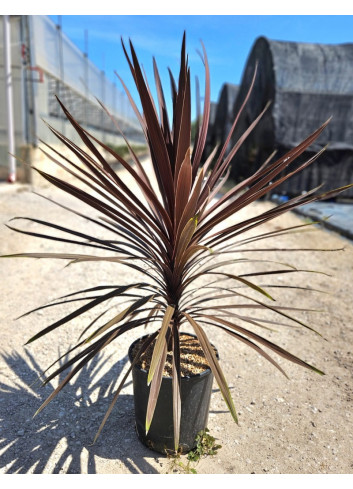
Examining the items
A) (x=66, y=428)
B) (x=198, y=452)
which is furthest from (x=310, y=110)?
(x=66, y=428)

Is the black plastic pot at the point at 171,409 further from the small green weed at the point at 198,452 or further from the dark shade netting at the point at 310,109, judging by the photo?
the dark shade netting at the point at 310,109

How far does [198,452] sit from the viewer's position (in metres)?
1.74

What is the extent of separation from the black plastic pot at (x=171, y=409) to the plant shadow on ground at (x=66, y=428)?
0.35 ft

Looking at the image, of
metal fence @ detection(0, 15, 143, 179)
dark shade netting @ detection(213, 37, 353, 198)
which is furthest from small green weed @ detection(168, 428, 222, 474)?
dark shade netting @ detection(213, 37, 353, 198)

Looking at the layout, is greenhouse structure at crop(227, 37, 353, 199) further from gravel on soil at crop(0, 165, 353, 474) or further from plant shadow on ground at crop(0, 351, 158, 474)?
plant shadow on ground at crop(0, 351, 158, 474)

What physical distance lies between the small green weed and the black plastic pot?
28 mm

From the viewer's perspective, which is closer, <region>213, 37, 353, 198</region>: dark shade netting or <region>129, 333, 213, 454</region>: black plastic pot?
<region>129, 333, 213, 454</region>: black plastic pot

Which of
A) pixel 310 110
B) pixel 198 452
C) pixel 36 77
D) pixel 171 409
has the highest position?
pixel 36 77

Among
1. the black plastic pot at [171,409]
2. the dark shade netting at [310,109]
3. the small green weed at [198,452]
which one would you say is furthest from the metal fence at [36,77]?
the small green weed at [198,452]

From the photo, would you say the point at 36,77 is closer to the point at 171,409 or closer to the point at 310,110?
the point at 310,110

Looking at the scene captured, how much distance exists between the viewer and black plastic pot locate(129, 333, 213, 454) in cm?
164

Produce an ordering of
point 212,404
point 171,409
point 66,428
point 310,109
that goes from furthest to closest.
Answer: point 310,109
point 212,404
point 66,428
point 171,409

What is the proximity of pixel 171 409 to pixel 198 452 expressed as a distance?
27 cm

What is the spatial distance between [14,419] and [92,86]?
548 inches
